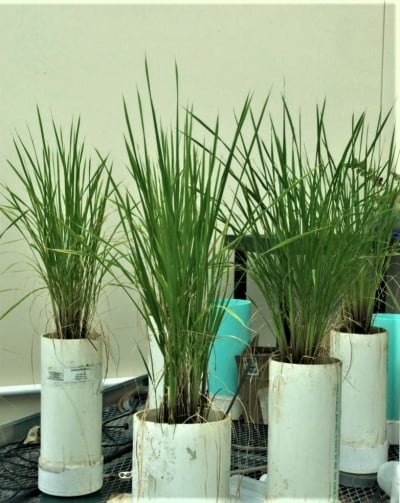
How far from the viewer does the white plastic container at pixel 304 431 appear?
96cm

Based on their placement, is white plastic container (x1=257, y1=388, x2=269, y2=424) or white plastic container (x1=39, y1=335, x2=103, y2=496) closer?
white plastic container (x1=39, y1=335, x2=103, y2=496)

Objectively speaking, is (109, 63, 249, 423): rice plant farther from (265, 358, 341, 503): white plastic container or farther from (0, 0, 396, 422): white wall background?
(0, 0, 396, 422): white wall background

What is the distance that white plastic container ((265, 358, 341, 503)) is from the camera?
962 mm

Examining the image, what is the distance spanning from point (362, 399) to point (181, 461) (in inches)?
23.3

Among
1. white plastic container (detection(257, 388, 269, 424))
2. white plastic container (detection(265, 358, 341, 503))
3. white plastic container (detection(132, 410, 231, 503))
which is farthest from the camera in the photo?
white plastic container (detection(257, 388, 269, 424))

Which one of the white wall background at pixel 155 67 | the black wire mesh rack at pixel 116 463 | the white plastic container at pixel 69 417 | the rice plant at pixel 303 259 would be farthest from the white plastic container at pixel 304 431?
the white wall background at pixel 155 67

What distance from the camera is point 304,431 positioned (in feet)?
3.16

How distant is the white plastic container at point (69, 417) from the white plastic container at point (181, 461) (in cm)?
39

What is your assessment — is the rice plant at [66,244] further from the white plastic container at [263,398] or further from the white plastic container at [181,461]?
the white plastic container at [263,398]

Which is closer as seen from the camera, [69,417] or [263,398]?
[69,417]

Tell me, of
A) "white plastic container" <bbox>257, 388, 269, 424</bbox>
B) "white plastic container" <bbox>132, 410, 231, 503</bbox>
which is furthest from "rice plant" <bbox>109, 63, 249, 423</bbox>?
"white plastic container" <bbox>257, 388, 269, 424</bbox>

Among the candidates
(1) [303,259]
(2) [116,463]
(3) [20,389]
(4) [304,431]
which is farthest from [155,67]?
(4) [304,431]

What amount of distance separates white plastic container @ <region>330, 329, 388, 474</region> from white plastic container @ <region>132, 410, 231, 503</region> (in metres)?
0.52

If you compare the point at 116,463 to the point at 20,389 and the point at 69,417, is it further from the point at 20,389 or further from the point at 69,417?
the point at 20,389
